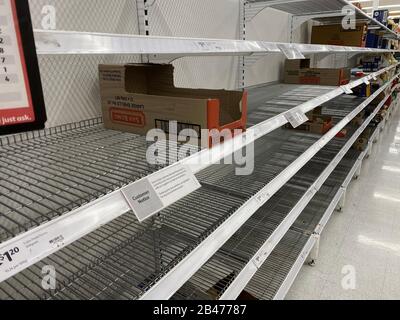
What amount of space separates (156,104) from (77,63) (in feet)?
1.32

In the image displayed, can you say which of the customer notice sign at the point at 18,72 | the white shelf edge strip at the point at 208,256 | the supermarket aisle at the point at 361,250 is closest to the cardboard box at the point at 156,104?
the white shelf edge strip at the point at 208,256

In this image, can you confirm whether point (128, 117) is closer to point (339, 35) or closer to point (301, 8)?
point (301, 8)

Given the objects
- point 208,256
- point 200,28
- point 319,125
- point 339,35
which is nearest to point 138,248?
point 208,256

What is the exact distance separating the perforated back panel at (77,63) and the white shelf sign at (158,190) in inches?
22.7

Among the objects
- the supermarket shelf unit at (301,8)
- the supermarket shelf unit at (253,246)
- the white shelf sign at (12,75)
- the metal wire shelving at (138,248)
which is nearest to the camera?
the white shelf sign at (12,75)

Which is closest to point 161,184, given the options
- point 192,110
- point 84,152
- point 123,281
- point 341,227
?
point 192,110

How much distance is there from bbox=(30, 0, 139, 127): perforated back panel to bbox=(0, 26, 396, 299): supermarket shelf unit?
6 cm

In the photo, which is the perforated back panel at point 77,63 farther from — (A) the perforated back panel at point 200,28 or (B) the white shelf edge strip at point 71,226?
(B) the white shelf edge strip at point 71,226

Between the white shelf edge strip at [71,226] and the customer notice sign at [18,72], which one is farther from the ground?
the customer notice sign at [18,72]

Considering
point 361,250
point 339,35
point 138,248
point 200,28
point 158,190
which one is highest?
point 339,35

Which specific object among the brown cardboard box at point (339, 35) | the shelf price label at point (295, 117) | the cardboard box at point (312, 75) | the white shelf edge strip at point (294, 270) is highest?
the brown cardboard box at point (339, 35)

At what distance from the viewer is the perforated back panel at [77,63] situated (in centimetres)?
98

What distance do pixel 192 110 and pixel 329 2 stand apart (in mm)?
2101

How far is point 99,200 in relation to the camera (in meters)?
0.54
